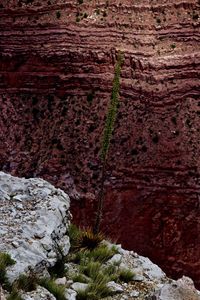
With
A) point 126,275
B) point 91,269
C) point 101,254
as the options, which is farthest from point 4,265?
point 101,254

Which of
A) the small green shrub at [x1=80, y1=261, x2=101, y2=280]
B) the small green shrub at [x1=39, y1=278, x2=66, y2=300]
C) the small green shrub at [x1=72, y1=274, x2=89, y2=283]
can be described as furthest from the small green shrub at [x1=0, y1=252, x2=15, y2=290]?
the small green shrub at [x1=80, y1=261, x2=101, y2=280]

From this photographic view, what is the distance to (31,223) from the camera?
14.0 metres

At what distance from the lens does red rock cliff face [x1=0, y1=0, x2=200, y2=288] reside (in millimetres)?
29469

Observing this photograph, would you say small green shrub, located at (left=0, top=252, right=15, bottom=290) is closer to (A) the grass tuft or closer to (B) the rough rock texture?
(B) the rough rock texture

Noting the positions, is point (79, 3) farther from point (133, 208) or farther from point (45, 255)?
point (45, 255)

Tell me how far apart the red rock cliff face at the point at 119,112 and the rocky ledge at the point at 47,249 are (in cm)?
1240

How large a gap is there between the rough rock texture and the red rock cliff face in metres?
13.5

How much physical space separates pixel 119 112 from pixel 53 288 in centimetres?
1985

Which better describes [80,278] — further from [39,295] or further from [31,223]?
[39,295]

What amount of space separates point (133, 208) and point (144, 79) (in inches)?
304

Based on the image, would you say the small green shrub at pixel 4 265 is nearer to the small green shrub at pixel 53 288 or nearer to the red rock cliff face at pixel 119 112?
the small green shrub at pixel 53 288

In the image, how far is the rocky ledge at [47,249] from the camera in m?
12.5

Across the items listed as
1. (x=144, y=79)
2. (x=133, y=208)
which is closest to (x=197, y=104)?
(x=144, y=79)

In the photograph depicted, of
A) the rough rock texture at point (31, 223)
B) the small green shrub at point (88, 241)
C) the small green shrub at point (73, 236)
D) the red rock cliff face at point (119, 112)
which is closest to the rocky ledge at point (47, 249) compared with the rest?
the rough rock texture at point (31, 223)
